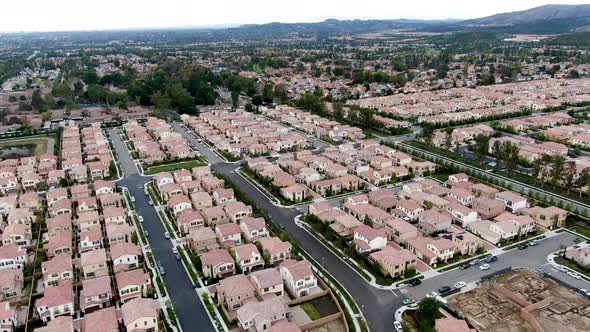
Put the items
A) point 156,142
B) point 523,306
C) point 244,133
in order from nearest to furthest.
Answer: point 523,306, point 156,142, point 244,133

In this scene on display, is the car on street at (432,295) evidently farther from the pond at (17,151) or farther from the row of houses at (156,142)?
the pond at (17,151)

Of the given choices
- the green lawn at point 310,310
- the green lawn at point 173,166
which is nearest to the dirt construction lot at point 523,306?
the green lawn at point 310,310

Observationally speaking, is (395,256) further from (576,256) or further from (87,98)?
(87,98)

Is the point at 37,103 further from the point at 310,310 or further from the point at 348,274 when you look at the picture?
the point at 310,310

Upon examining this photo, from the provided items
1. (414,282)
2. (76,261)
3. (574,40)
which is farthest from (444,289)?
(574,40)

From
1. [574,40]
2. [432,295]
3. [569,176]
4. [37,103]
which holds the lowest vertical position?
[432,295]

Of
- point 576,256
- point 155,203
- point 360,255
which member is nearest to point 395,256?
point 360,255
